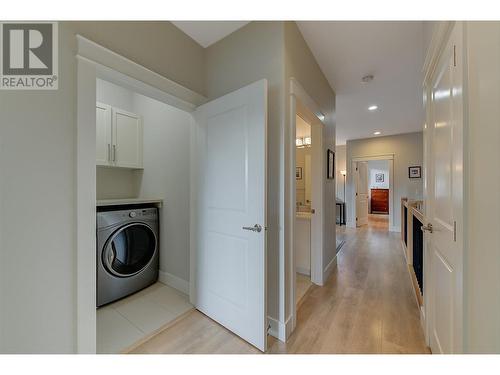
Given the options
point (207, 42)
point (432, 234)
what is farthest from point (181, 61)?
point (432, 234)

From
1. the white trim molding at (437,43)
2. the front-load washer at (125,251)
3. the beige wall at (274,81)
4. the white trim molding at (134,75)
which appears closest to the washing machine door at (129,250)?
the front-load washer at (125,251)

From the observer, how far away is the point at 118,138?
8.02 feet

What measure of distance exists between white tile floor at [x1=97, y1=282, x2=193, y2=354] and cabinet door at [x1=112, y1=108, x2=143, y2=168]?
1.53 meters

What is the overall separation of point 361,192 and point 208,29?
20.8 feet

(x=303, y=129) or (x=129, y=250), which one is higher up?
(x=303, y=129)

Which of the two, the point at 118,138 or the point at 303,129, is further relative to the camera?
the point at 303,129

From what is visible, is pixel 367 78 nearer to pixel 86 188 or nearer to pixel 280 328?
pixel 280 328

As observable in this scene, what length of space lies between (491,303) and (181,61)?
238 cm

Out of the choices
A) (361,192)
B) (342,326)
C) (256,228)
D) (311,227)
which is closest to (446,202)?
(256,228)

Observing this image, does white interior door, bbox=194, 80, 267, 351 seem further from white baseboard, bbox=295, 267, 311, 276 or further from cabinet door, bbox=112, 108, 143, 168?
white baseboard, bbox=295, 267, 311, 276

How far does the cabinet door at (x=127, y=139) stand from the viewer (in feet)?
7.95

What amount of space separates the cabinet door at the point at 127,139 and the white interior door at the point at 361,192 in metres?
5.80

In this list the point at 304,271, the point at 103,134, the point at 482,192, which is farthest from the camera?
the point at 304,271
